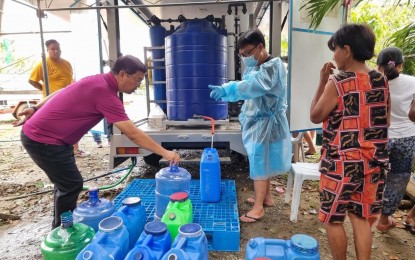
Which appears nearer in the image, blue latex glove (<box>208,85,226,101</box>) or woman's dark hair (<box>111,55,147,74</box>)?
woman's dark hair (<box>111,55,147,74</box>)

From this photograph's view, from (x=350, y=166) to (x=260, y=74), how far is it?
43.4 inches

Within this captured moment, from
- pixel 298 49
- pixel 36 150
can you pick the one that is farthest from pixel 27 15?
pixel 298 49

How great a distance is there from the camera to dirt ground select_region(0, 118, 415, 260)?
2178mm

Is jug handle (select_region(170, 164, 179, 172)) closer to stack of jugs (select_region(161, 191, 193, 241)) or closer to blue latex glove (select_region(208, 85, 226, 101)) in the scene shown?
stack of jugs (select_region(161, 191, 193, 241))

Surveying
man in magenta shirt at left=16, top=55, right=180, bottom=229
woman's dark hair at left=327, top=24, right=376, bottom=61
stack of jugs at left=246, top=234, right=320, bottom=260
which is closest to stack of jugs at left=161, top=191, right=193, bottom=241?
man in magenta shirt at left=16, top=55, right=180, bottom=229

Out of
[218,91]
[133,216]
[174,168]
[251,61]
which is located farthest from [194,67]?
[133,216]

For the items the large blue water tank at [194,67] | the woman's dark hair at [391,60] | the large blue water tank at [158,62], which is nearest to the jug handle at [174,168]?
the large blue water tank at [194,67]

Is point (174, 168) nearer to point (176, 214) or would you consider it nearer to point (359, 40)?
point (176, 214)

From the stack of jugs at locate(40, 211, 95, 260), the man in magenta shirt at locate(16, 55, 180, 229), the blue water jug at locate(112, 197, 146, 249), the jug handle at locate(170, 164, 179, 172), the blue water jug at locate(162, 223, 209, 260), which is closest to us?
the blue water jug at locate(162, 223, 209, 260)

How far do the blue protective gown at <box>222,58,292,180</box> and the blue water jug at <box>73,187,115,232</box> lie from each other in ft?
4.09

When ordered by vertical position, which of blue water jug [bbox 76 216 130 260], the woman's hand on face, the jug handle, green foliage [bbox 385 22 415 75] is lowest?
blue water jug [bbox 76 216 130 260]

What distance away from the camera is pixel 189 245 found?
1252 mm

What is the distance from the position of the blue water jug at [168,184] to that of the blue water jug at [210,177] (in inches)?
12.9

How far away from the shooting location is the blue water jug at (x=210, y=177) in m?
2.50
